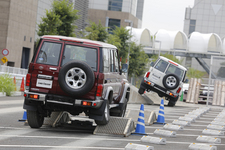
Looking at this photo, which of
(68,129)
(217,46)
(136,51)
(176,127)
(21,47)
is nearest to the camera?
(68,129)

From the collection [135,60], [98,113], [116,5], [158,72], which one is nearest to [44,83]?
[98,113]

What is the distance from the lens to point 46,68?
33.2 ft

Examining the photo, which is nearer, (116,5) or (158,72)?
(158,72)

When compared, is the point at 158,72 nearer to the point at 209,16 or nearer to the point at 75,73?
the point at 75,73

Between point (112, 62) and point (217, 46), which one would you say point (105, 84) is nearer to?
point (112, 62)

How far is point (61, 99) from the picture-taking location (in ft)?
32.8

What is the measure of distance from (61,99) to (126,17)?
9470 cm

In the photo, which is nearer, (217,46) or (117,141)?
(117,141)

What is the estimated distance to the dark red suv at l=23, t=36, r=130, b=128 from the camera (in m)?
9.79

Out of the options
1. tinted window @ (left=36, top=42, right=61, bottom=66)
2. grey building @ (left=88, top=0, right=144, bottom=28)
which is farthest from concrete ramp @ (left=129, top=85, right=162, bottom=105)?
grey building @ (left=88, top=0, right=144, bottom=28)

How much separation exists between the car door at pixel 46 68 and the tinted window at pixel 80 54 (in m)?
0.17

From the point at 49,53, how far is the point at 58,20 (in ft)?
101

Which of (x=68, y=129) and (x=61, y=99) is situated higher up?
(x=61, y=99)

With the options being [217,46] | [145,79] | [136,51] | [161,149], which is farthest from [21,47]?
[161,149]
